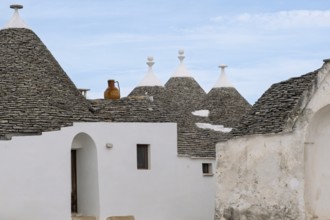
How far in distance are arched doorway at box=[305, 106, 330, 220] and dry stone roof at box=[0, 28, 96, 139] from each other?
778cm

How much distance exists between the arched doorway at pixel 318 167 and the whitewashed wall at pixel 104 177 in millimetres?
7311

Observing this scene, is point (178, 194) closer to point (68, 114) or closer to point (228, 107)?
point (68, 114)

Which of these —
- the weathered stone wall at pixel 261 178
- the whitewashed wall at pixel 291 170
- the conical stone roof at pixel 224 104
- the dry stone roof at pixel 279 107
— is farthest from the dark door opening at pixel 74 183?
the conical stone roof at pixel 224 104

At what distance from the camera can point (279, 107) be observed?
981 inches

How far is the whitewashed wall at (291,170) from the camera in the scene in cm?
2345

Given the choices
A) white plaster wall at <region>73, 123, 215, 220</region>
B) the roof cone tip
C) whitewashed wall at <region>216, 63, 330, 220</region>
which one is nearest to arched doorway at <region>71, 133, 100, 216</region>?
white plaster wall at <region>73, 123, 215, 220</region>

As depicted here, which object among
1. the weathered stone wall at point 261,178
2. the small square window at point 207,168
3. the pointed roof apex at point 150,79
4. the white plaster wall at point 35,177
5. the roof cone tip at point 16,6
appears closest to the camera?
the weathered stone wall at point 261,178

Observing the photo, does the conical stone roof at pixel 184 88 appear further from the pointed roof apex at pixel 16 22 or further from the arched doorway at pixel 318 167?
the arched doorway at pixel 318 167

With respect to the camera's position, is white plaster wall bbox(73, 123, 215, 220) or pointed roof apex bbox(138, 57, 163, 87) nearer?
white plaster wall bbox(73, 123, 215, 220)

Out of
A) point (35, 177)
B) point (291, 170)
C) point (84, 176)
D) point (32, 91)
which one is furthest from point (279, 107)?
point (32, 91)

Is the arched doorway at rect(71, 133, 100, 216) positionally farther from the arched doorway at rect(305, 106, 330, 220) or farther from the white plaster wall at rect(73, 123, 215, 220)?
the arched doorway at rect(305, 106, 330, 220)

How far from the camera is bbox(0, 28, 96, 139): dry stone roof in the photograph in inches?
Result: 1109

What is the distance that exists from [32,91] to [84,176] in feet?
9.66

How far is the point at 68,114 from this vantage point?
2923 cm
